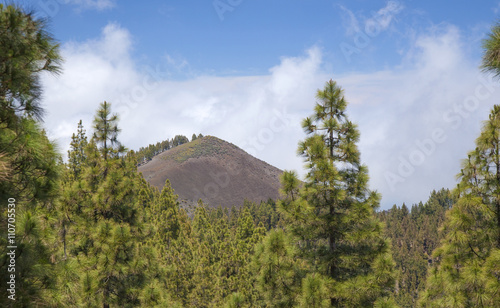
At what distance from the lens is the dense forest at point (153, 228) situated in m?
5.29

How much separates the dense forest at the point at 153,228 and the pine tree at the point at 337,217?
0.10 ft

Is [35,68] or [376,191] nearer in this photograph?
[35,68]

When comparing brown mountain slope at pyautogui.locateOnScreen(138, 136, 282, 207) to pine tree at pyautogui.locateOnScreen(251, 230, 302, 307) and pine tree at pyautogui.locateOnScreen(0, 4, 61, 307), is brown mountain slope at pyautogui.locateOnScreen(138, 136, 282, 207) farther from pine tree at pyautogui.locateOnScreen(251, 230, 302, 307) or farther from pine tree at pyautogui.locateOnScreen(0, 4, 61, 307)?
pine tree at pyautogui.locateOnScreen(0, 4, 61, 307)

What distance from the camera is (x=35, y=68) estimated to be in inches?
225

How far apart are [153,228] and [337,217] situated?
6.62 m

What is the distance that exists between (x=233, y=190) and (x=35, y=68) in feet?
583

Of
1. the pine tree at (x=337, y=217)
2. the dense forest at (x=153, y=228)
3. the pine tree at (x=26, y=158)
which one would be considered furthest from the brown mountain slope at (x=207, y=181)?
the pine tree at (x=26, y=158)

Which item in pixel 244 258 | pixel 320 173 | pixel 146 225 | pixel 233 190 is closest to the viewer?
pixel 320 173

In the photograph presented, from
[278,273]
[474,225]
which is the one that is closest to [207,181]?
[278,273]

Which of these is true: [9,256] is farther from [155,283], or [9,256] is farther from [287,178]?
[155,283]

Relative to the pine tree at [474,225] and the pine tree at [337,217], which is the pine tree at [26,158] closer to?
the pine tree at [337,217]

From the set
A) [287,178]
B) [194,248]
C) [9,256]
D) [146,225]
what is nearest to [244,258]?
[194,248]

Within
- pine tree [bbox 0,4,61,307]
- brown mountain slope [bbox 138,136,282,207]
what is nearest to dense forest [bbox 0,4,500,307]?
pine tree [bbox 0,4,61,307]

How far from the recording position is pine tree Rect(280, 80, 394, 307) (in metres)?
9.55
